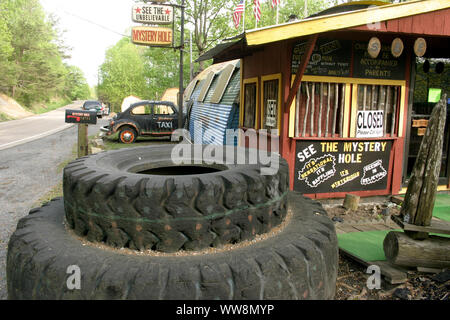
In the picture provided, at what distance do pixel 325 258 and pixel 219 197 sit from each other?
0.79 m

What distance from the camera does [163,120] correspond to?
49.3 feet

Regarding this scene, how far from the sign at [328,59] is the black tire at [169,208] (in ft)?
12.4

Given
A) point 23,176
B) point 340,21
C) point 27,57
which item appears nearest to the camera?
point 340,21

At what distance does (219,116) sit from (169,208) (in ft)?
26.1

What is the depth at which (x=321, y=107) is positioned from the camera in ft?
19.1

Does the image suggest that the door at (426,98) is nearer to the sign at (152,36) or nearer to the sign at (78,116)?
the sign at (78,116)

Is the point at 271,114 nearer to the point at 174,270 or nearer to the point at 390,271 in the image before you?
the point at 390,271

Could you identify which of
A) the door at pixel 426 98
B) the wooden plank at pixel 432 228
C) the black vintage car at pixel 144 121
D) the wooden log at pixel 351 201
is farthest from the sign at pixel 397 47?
the black vintage car at pixel 144 121

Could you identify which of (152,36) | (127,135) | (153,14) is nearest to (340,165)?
(127,135)

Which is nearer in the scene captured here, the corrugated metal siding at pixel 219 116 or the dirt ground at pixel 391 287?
the dirt ground at pixel 391 287

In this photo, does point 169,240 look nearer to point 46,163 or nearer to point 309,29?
point 309,29

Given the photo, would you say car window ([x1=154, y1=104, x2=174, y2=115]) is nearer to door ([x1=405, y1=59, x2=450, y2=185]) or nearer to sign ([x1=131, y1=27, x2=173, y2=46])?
sign ([x1=131, y1=27, x2=173, y2=46])

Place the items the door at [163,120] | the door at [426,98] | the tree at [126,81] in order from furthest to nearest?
the tree at [126,81]
the door at [163,120]
the door at [426,98]

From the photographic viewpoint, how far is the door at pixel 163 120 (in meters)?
15.0
